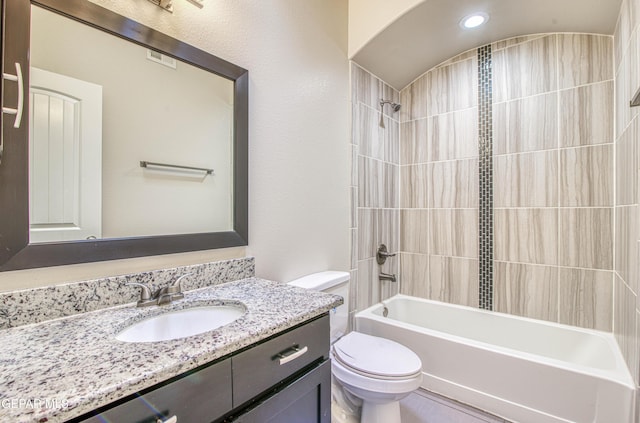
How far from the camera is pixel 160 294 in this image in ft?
3.46

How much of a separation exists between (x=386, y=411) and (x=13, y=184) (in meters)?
1.77

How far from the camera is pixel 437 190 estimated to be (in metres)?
2.55

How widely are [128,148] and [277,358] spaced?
93 cm

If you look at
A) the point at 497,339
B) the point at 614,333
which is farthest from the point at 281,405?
the point at 614,333

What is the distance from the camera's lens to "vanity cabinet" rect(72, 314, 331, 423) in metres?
0.58

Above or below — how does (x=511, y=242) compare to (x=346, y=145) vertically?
below

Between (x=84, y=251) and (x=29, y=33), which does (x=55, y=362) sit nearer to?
(x=84, y=251)

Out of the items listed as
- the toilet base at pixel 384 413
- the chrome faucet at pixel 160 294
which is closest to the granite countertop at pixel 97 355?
the chrome faucet at pixel 160 294

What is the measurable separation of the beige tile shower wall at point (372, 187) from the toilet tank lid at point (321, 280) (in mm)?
394

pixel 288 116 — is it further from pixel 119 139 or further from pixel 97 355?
pixel 97 355

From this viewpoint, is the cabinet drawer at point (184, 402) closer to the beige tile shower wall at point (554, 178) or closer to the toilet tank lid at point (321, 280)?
the toilet tank lid at point (321, 280)

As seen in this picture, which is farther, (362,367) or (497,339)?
(497,339)

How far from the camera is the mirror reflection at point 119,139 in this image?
0.90m

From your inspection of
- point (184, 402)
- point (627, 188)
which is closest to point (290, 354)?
point (184, 402)
